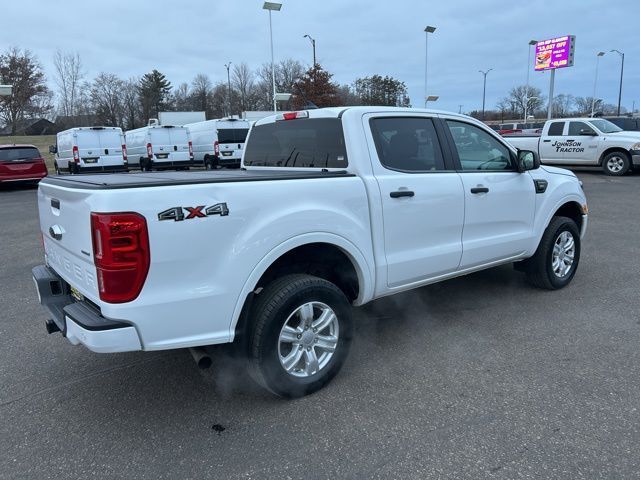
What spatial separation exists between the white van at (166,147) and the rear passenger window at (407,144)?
1917 cm

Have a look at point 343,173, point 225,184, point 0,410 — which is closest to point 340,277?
point 343,173

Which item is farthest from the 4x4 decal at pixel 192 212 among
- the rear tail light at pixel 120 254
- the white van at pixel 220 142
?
the white van at pixel 220 142

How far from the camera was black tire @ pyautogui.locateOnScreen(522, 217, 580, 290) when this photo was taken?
5.01 meters

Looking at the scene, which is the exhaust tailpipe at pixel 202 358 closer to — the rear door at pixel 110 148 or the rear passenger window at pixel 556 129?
the rear passenger window at pixel 556 129

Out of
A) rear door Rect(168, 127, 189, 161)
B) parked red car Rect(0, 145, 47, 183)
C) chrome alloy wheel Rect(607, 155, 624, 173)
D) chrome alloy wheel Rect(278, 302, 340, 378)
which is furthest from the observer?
rear door Rect(168, 127, 189, 161)

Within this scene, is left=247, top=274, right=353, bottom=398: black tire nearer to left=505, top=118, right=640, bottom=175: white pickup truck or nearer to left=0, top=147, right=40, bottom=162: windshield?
left=505, top=118, right=640, bottom=175: white pickup truck

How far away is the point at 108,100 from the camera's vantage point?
63469 mm

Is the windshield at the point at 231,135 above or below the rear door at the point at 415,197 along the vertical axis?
above

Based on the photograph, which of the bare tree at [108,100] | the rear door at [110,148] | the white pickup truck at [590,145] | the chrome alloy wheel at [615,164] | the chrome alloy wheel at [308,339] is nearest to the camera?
the chrome alloy wheel at [308,339]

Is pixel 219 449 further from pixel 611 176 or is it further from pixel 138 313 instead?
pixel 611 176

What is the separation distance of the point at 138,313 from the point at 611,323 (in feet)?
12.8

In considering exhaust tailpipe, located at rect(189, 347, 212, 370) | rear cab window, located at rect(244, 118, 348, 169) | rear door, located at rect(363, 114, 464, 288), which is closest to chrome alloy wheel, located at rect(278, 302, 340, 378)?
exhaust tailpipe, located at rect(189, 347, 212, 370)

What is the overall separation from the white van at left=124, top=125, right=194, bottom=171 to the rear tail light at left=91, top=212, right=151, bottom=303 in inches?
790

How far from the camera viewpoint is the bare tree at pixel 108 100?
6153cm
